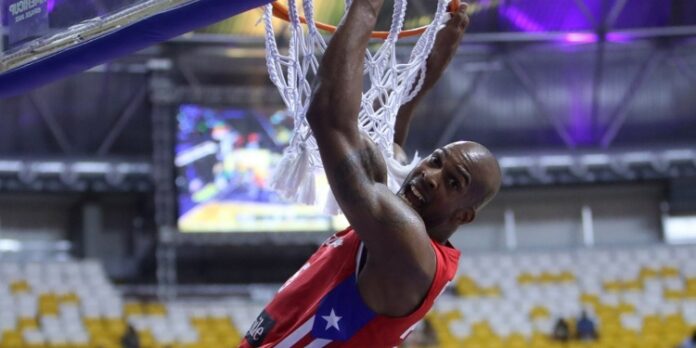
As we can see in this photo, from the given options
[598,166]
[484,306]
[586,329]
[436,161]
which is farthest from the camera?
[598,166]

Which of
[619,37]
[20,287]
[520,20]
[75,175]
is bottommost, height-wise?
[20,287]

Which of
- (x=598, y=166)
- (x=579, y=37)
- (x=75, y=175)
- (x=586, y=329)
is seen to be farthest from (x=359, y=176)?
(x=598, y=166)

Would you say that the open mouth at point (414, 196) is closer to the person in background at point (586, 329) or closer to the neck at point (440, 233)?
the neck at point (440, 233)

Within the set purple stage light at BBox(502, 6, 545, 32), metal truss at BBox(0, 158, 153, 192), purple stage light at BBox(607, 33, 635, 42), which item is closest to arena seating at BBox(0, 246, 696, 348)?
metal truss at BBox(0, 158, 153, 192)

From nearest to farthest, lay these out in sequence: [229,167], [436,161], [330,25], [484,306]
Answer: [436,161], [330,25], [484,306], [229,167]

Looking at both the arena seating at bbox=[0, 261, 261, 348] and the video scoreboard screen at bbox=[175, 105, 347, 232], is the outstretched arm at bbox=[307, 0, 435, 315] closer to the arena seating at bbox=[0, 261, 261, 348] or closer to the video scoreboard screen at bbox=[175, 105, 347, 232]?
the arena seating at bbox=[0, 261, 261, 348]

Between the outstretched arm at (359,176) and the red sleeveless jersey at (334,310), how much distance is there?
0.41 feet

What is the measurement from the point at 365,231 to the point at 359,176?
146mm

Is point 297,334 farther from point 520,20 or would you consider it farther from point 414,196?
point 520,20

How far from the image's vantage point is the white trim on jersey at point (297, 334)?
2982 millimetres

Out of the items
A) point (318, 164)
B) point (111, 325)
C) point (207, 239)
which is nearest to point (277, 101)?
point (207, 239)

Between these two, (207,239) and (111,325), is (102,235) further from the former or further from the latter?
(111,325)

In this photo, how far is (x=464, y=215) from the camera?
3.08m

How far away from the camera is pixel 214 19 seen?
10.8ft
